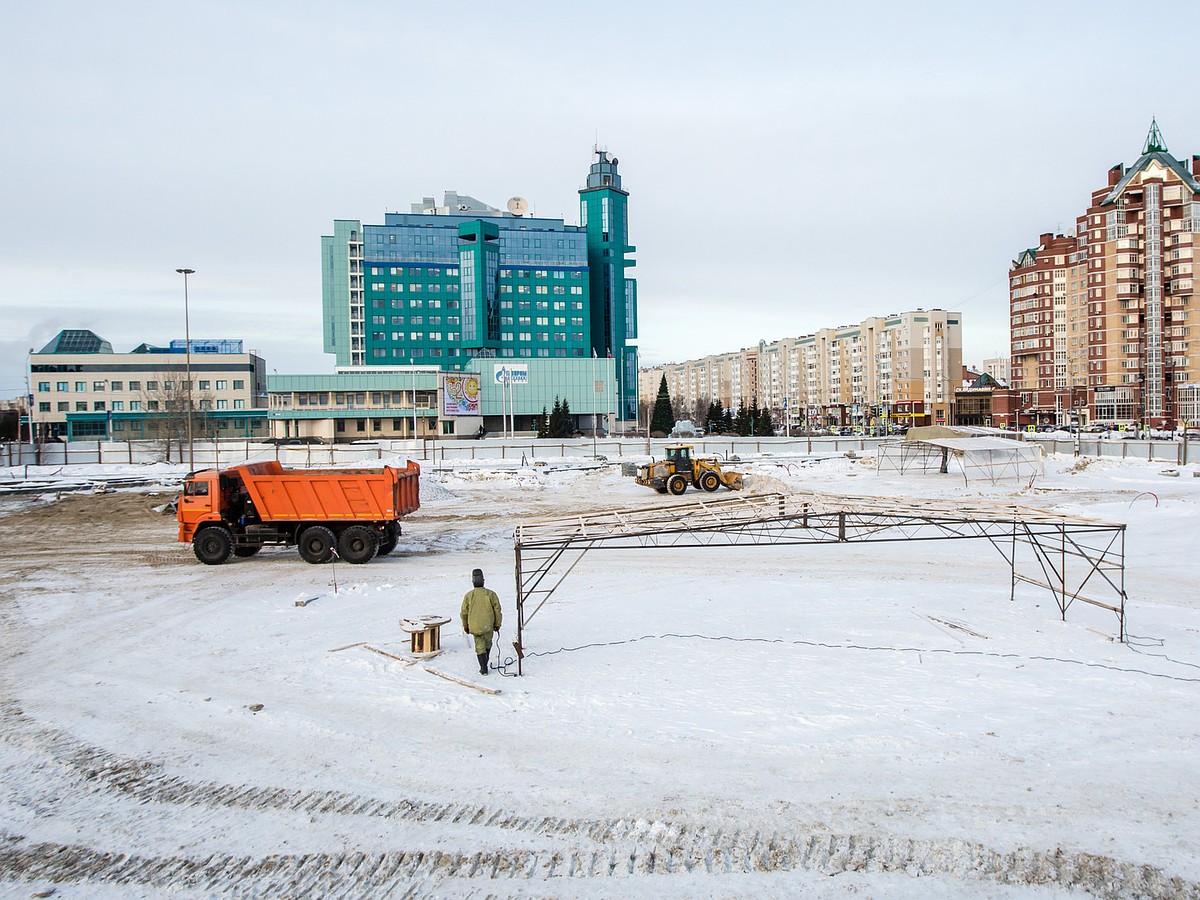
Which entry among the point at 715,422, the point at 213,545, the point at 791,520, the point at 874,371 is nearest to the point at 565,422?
the point at 715,422

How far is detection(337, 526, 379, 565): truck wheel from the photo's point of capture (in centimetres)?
2166

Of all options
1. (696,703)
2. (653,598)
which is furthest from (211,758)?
(653,598)

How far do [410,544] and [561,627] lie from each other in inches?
472

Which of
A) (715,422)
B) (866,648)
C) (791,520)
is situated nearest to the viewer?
(866,648)

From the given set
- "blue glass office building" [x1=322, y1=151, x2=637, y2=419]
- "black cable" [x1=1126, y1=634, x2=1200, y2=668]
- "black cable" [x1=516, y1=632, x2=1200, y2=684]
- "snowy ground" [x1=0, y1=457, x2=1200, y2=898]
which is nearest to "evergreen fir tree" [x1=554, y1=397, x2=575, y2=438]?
"blue glass office building" [x1=322, y1=151, x2=637, y2=419]

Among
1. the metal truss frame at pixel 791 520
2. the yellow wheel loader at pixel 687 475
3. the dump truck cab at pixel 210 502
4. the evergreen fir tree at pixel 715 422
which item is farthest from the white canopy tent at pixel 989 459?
the evergreen fir tree at pixel 715 422

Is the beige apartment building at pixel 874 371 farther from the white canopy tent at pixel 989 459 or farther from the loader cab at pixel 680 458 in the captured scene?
the loader cab at pixel 680 458

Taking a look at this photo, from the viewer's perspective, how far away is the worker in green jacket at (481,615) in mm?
11469

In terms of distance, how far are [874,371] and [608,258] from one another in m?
51.0

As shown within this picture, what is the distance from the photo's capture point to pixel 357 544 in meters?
21.8

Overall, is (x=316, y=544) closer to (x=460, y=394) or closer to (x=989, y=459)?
(x=989, y=459)

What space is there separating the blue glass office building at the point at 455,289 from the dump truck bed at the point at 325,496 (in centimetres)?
9699

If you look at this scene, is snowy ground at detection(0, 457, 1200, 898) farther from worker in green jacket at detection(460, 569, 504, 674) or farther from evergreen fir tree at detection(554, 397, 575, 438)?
evergreen fir tree at detection(554, 397, 575, 438)

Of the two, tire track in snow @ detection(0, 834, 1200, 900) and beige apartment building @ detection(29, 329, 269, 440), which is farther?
beige apartment building @ detection(29, 329, 269, 440)
